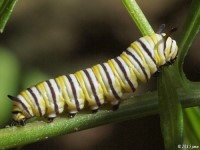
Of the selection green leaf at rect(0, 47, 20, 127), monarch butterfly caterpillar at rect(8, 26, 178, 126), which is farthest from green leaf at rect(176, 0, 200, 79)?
green leaf at rect(0, 47, 20, 127)

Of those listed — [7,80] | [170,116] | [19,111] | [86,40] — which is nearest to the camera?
[170,116]

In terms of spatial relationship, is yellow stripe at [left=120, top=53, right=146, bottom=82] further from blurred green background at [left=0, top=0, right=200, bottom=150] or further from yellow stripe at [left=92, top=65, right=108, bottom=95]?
blurred green background at [left=0, top=0, right=200, bottom=150]

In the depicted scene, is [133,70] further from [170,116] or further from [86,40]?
[86,40]

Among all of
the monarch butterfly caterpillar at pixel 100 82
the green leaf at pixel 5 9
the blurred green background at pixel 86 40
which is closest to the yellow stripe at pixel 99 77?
the monarch butterfly caterpillar at pixel 100 82

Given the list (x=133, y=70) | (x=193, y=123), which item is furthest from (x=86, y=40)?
(x=193, y=123)

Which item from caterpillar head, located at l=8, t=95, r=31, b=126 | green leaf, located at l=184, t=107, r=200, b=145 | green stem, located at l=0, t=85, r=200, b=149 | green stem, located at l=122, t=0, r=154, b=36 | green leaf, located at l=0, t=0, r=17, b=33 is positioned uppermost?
green leaf, located at l=0, t=0, r=17, b=33

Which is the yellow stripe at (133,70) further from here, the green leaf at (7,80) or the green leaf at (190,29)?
the green leaf at (7,80)
